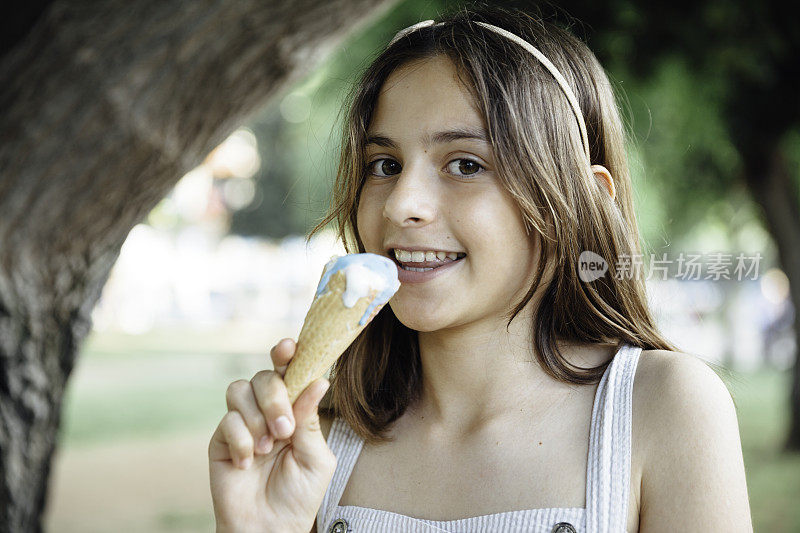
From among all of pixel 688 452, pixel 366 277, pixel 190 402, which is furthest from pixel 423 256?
pixel 190 402

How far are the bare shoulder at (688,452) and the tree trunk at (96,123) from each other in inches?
67.2

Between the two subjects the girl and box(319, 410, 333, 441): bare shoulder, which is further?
box(319, 410, 333, 441): bare shoulder

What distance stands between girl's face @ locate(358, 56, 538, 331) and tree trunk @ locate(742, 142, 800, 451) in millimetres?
7770

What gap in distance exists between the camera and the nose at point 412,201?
1805mm

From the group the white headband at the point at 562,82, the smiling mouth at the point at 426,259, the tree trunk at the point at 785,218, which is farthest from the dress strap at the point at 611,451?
the tree trunk at the point at 785,218

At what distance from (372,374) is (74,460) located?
Result: 8948mm

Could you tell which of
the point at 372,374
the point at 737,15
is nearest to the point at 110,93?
the point at 372,374

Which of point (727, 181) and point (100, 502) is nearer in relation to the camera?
point (100, 502)

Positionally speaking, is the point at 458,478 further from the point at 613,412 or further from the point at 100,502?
the point at 100,502

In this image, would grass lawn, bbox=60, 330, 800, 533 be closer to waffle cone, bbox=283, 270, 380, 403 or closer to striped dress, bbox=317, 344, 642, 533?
striped dress, bbox=317, 344, 642, 533

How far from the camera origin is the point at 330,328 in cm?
168

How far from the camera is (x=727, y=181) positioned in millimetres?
10086

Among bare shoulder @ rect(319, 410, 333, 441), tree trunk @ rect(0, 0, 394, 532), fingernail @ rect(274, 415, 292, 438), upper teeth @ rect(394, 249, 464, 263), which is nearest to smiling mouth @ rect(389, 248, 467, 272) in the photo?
upper teeth @ rect(394, 249, 464, 263)

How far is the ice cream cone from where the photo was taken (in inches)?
65.5
